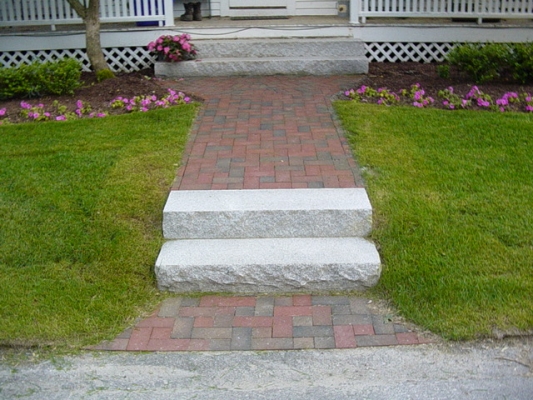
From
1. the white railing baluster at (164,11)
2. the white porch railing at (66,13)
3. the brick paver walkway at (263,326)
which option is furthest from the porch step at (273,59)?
the brick paver walkway at (263,326)

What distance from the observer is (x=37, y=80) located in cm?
A: 784

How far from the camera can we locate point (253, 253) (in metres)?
4.45

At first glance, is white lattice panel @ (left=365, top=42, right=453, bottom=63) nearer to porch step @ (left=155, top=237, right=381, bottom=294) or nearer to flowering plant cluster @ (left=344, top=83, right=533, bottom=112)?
flowering plant cluster @ (left=344, top=83, right=533, bottom=112)

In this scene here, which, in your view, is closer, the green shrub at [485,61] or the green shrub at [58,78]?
the green shrub at [58,78]

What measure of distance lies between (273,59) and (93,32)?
2293 mm

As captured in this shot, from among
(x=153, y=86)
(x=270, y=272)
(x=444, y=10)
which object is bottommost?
(x=270, y=272)

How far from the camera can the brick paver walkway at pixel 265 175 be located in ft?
12.6

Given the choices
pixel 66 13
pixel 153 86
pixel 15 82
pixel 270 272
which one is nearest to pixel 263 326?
pixel 270 272

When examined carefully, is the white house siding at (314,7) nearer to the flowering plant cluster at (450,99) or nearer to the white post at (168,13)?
the white post at (168,13)

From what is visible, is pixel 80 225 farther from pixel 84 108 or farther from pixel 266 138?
pixel 84 108

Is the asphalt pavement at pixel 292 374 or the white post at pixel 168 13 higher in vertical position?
the white post at pixel 168 13

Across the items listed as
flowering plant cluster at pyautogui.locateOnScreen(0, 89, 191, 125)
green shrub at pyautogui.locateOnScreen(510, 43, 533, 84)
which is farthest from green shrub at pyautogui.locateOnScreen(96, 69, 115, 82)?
green shrub at pyautogui.locateOnScreen(510, 43, 533, 84)

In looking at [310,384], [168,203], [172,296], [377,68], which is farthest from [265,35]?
[310,384]

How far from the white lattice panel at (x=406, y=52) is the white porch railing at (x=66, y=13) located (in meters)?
2.84
